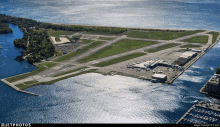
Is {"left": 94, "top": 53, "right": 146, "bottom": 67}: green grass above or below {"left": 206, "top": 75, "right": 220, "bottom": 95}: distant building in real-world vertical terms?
above

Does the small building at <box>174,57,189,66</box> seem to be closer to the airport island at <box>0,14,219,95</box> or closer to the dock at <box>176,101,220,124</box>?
the airport island at <box>0,14,219,95</box>

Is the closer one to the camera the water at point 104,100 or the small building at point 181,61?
the water at point 104,100

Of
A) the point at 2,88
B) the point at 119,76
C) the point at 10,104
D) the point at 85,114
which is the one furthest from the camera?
the point at 119,76

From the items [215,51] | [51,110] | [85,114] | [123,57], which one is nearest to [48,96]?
[51,110]

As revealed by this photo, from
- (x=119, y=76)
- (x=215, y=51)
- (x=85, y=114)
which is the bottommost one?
(x=85, y=114)

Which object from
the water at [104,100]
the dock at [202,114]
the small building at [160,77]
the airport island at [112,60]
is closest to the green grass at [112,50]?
the airport island at [112,60]

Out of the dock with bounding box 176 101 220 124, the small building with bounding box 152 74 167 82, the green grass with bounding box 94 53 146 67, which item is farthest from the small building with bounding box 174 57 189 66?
the dock with bounding box 176 101 220 124

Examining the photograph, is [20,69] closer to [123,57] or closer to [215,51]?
[123,57]

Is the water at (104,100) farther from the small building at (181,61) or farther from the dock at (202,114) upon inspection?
the small building at (181,61)

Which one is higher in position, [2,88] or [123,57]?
[123,57]

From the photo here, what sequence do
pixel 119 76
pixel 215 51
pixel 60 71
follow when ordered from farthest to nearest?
pixel 215 51 < pixel 60 71 < pixel 119 76

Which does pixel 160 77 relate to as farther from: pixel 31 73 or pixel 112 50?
pixel 31 73
